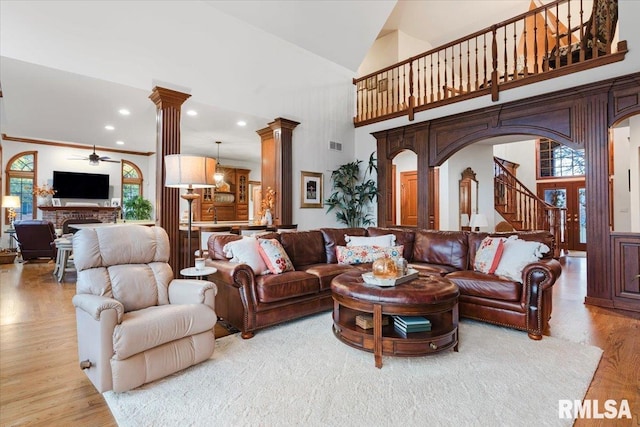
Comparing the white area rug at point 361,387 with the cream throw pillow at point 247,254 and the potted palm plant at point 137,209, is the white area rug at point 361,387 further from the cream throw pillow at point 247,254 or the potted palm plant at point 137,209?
the potted palm plant at point 137,209

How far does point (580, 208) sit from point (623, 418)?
9.17 metres

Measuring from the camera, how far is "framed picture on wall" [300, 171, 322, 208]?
6.27 metres

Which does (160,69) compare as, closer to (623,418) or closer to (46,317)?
(46,317)

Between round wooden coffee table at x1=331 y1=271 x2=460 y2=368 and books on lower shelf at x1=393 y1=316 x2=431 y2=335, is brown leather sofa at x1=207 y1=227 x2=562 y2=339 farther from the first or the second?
books on lower shelf at x1=393 y1=316 x2=431 y2=335

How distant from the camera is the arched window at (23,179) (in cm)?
807

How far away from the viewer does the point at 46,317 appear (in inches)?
139

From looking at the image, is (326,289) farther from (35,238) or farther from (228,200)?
(228,200)

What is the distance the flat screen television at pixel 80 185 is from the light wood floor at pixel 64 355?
4.73 metres

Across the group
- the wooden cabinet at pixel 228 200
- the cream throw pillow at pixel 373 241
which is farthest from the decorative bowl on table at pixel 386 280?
the wooden cabinet at pixel 228 200

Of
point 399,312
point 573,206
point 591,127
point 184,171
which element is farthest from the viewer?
point 573,206

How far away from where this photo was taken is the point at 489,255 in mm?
3404

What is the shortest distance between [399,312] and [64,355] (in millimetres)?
2707

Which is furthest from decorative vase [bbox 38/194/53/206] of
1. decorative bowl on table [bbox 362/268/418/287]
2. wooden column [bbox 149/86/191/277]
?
decorative bowl on table [bbox 362/268/418/287]

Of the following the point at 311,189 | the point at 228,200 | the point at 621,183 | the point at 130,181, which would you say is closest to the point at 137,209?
the point at 130,181
